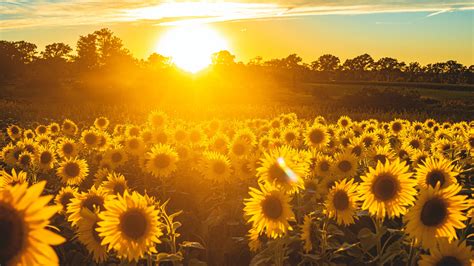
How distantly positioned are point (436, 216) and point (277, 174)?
5.12 ft

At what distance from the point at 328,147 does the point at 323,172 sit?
3177 millimetres

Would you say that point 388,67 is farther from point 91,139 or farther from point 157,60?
point 91,139

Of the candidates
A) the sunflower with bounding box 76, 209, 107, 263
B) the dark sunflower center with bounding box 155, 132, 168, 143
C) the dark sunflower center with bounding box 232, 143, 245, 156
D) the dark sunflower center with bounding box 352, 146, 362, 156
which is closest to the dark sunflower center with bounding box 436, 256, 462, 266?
the sunflower with bounding box 76, 209, 107, 263

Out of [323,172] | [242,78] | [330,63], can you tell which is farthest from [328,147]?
[330,63]

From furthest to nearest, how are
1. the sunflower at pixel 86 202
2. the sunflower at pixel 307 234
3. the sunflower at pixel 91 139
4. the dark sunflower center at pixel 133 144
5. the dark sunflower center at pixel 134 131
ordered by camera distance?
the dark sunflower center at pixel 134 131 → the sunflower at pixel 91 139 → the dark sunflower center at pixel 133 144 → the sunflower at pixel 307 234 → the sunflower at pixel 86 202

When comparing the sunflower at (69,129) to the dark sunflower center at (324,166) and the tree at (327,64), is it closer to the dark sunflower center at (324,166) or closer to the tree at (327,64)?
the dark sunflower center at (324,166)

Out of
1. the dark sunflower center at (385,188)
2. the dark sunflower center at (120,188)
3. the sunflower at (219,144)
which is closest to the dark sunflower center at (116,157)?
the sunflower at (219,144)

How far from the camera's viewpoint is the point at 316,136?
929 centimetres

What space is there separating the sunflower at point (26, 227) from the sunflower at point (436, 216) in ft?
8.84

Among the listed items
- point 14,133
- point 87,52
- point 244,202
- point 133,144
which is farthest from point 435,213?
point 87,52

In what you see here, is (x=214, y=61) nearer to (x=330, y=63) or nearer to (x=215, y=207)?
(x=330, y=63)

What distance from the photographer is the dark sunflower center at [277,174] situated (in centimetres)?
451

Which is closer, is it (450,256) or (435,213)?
(450,256)

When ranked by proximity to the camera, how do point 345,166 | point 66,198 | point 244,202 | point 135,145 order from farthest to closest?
point 135,145, point 345,166, point 244,202, point 66,198
